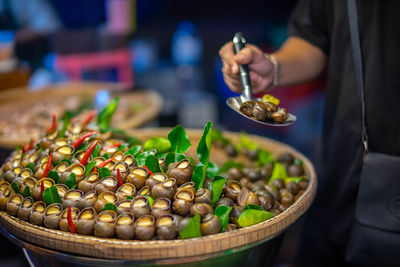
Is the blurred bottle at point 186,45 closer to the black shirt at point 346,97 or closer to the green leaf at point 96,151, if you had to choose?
the black shirt at point 346,97

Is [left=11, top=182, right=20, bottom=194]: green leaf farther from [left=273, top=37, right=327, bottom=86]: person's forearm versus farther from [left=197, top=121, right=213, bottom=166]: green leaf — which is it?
[left=273, top=37, right=327, bottom=86]: person's forearm

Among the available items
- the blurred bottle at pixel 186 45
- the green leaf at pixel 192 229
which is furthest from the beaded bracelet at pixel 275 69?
the blurred bottle at pixel 186 45

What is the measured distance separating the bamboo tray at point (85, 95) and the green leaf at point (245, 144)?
0.69 m

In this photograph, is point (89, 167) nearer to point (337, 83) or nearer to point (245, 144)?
point (245, 144)

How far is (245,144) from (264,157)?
15cm

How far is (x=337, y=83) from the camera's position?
1.42m

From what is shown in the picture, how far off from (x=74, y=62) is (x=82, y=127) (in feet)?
6.68

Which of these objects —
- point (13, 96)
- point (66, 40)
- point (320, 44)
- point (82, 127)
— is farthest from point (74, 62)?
point (320, 44)

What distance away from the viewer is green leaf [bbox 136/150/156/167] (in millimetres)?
1099

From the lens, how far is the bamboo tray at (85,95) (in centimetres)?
233

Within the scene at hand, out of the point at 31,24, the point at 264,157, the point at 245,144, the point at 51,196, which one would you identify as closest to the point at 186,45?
the point at 31,24

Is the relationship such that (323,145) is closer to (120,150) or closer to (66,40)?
(120,150)

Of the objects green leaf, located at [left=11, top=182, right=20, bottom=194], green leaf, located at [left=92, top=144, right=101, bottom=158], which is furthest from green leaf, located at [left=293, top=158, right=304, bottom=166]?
green leaf, located at [left=11, top=182, right=20, bottom=194]

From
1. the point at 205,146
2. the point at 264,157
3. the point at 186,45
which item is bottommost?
the point at 186,45
